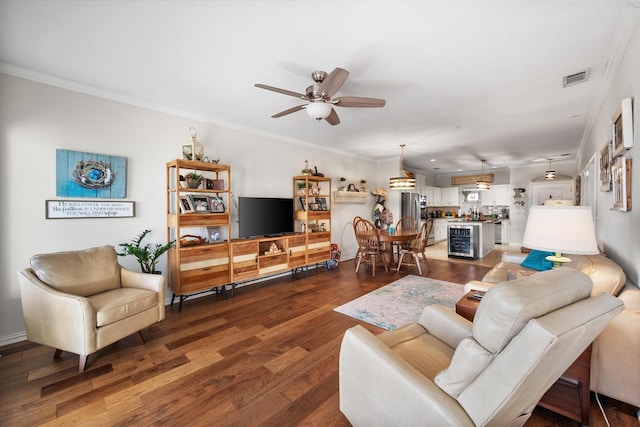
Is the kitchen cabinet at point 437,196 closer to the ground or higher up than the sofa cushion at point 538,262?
higher up

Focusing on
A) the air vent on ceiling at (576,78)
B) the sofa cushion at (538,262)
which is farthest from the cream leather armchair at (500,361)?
the air vent on ceiling at (576,78)

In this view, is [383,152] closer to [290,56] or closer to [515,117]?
[515,117]

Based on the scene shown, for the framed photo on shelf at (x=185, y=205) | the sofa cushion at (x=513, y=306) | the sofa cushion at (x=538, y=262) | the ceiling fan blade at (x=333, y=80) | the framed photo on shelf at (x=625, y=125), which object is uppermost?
the ceiling fan blade at (x=333, y=80)

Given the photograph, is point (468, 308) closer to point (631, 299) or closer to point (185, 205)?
point (631, 299)

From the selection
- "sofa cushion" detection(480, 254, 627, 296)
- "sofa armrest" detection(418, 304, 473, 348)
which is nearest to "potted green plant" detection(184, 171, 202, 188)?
"sofa armrest" detection(418, 304, 473, 348)

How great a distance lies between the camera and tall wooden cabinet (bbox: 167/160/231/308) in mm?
3242

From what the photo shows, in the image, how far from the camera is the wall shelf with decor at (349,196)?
19.9 ft

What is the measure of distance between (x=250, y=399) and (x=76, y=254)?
2145mm

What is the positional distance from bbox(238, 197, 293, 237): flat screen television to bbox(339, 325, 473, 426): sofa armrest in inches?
119

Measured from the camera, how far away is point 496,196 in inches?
338

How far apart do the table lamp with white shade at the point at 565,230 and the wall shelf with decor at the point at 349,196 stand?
4320 mm

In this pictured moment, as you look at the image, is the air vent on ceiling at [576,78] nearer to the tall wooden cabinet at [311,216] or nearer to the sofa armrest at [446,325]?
the sofa armrest at [446,325]

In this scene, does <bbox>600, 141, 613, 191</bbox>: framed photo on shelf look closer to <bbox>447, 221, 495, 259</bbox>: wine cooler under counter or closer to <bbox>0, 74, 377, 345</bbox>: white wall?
<bbox>447, 221, 495, 259</bbox>: wine cooler under counter

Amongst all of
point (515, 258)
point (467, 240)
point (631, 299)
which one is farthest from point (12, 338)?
point (467, 240)
